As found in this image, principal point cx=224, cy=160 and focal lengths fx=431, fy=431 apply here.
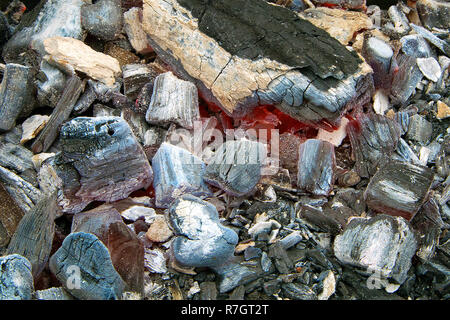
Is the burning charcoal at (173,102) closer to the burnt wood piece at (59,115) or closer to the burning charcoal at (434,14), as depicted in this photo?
the burnt wood piece at (59,115)

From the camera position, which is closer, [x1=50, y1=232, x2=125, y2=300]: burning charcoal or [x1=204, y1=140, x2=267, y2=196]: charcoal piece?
[x1=50, y1=232, x2=125, y2=300]: burning charcoal

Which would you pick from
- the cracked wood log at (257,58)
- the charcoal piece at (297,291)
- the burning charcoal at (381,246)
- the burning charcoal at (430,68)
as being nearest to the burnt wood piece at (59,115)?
the cracked wood log at (257,58)

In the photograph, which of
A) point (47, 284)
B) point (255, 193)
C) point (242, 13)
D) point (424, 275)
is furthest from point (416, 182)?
point (47, 284)

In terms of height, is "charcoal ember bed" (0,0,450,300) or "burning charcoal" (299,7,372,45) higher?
"burning charcoal" (299,7,372,45)

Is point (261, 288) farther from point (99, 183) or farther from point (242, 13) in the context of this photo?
point (242, 13)

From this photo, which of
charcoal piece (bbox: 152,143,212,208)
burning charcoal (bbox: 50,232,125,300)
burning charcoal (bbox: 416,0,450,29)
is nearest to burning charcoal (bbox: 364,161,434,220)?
charcoal piece (bbox: 152,143,212,208)

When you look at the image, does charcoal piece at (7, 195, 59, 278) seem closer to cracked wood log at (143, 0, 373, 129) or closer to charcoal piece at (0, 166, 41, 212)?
charcoal piece at (0, 166, 41, 212)
